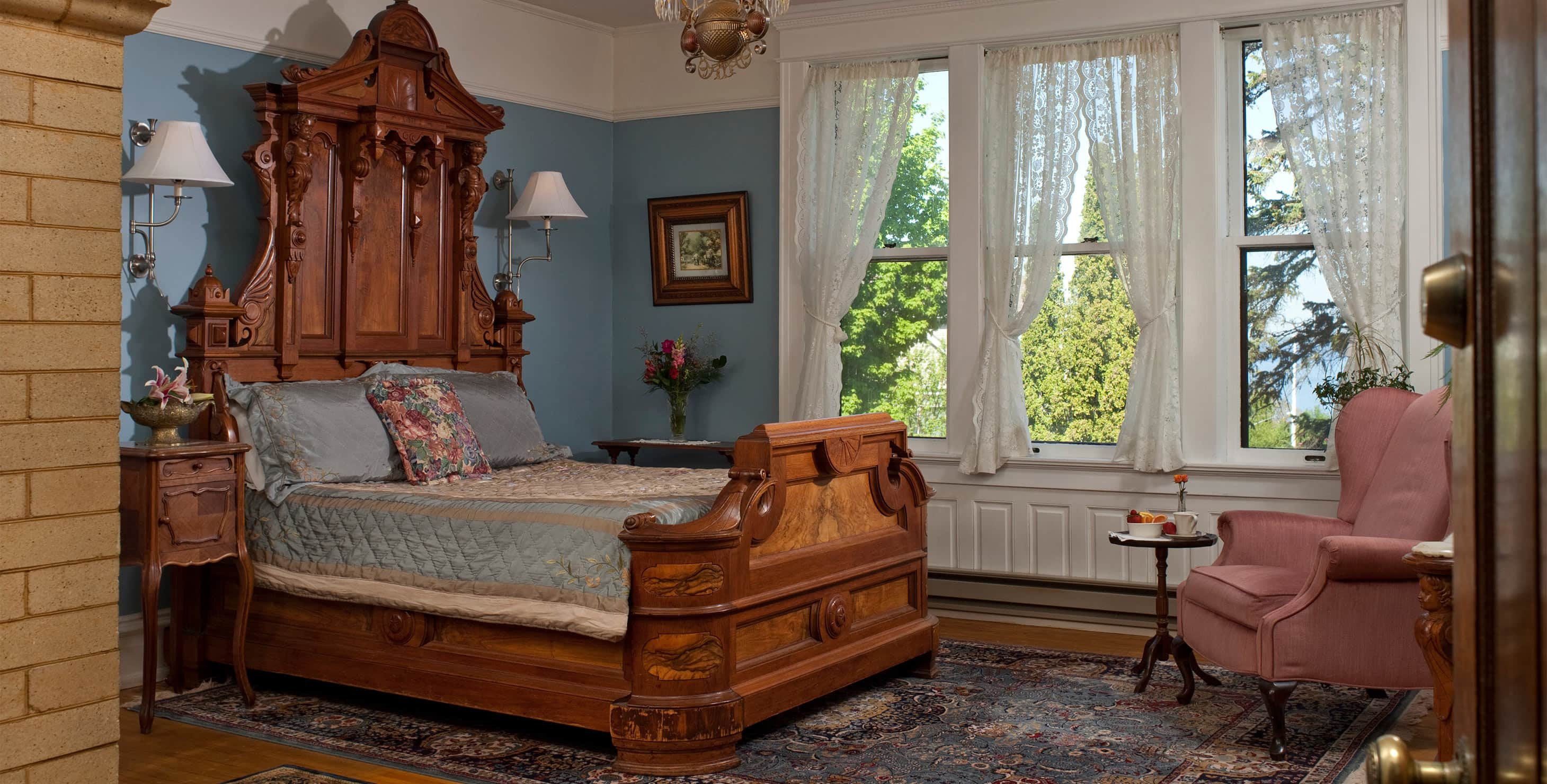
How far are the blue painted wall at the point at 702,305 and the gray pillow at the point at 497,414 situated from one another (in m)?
1.27

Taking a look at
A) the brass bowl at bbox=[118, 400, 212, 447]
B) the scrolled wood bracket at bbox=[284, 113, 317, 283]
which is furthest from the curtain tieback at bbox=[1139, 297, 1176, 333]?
the brass bowl at bbox=[118, 400, 212, 447]

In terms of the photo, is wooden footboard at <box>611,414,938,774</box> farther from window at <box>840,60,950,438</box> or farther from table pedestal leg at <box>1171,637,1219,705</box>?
window at <box>840,60,950,438</box>

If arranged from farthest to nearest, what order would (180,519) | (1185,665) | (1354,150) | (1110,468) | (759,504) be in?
(1110,468) < (1354,150) < (1185,665) < (180,519) < (759,504)

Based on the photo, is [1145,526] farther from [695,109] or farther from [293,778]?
[695,109]

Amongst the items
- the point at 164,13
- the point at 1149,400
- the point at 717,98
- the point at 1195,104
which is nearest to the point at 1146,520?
the point at 1149,400

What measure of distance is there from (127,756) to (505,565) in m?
1.27

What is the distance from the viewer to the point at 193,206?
496cm

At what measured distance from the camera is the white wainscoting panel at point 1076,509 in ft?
18.0

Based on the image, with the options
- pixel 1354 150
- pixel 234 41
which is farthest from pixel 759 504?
pixel 1354 150

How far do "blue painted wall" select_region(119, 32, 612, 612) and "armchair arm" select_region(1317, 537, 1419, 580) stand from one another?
4.08m

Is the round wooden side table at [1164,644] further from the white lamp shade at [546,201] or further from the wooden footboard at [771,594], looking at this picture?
the white lamp shade at [546,201]

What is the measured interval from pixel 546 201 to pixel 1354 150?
3.59 m

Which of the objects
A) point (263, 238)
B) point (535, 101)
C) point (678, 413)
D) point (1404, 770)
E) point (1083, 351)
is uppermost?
point (535, 101)

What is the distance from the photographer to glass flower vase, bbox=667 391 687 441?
662cm
